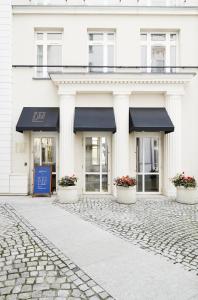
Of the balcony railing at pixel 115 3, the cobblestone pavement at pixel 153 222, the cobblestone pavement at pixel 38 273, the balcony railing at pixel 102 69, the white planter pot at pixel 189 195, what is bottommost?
the cobblestone pavement at pixel 38 273

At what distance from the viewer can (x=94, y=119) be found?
36.6 feet

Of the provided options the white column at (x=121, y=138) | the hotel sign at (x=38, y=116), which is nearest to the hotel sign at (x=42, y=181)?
the hotel sign at (x=38, y=116)

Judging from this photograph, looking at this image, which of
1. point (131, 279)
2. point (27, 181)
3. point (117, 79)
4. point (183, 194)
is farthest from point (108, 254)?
point (117, 79)

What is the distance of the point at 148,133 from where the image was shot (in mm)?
12086

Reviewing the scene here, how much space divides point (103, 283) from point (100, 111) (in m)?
8.72

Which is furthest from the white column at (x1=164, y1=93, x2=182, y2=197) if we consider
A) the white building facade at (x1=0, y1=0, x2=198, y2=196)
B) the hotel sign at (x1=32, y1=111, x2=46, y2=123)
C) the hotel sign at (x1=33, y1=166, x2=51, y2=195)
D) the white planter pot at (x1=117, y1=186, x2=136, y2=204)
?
the hotel sign at (x1=32, y1=111, x2=46, y2=123)

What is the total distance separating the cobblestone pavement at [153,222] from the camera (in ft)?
17.4

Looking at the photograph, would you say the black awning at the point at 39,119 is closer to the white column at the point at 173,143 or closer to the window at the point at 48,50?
the window at the point at 48,50

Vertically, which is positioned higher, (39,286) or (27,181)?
(27,181)

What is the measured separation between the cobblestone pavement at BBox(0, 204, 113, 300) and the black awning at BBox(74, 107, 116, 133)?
5728 millimetres

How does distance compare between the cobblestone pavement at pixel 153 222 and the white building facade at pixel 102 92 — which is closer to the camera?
the cobblestone pavement at pixel 153 222

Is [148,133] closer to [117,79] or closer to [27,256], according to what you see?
[117,79]

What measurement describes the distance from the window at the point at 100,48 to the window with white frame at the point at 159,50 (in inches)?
65.0

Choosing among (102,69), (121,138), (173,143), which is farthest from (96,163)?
(102,69)
